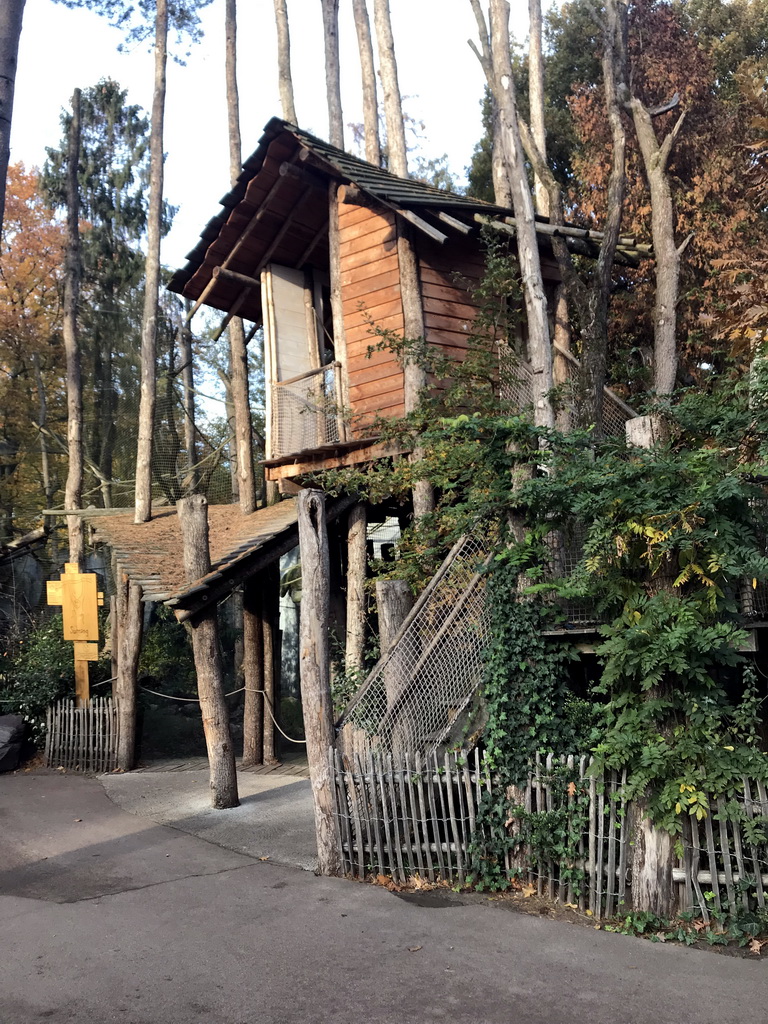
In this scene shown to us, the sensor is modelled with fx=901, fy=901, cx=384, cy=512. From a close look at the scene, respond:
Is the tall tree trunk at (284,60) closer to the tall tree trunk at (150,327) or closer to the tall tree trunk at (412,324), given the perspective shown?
the tall tree trunk at (150,327)

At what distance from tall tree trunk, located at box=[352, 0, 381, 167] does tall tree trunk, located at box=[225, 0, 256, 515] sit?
2.77 metres

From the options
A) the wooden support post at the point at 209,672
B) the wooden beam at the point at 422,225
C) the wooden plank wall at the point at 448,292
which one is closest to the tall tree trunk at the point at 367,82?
the wooden plank wall at the point at 448,292

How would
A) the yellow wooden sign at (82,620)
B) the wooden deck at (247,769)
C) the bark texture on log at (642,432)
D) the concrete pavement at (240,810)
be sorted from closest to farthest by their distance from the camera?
the bark texture on log at (642,432)
the concrete pavement at (240,810)
the wooden deck at (247,769)
the yellow wooden sign at (82,620)

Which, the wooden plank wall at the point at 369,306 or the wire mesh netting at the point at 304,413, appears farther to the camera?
the wire mesh netting at the point at 304,413

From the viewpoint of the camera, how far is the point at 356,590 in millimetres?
11914

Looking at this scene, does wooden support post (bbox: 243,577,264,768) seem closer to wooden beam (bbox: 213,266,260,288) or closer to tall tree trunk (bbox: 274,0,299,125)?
wooden beam (bbox: 213,266,260,288)

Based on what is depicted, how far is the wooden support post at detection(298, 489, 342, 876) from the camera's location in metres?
7.81

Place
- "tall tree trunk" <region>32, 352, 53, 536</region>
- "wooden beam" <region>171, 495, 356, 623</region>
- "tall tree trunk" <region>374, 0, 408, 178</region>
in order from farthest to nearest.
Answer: "tall tree trunk" <region>32, 352, 53, 536</region>, "tall tree trunk" <region>374, 0, 408, 178</region>, "wooden beam" <region>171, 495, 356, 623</region>

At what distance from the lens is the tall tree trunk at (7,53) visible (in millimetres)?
6629

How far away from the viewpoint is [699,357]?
18500mm

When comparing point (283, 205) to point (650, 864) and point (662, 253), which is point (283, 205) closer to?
point (662, 253)

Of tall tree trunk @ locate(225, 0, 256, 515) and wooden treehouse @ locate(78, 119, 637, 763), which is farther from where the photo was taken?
tall tree trunk @ locate(225, 0, 256, 515)

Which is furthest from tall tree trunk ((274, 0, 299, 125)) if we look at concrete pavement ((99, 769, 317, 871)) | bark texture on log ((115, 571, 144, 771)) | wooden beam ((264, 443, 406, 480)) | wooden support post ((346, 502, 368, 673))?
concrete pavement ((99, 769, 317, 871))

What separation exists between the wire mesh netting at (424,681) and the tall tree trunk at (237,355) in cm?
873
